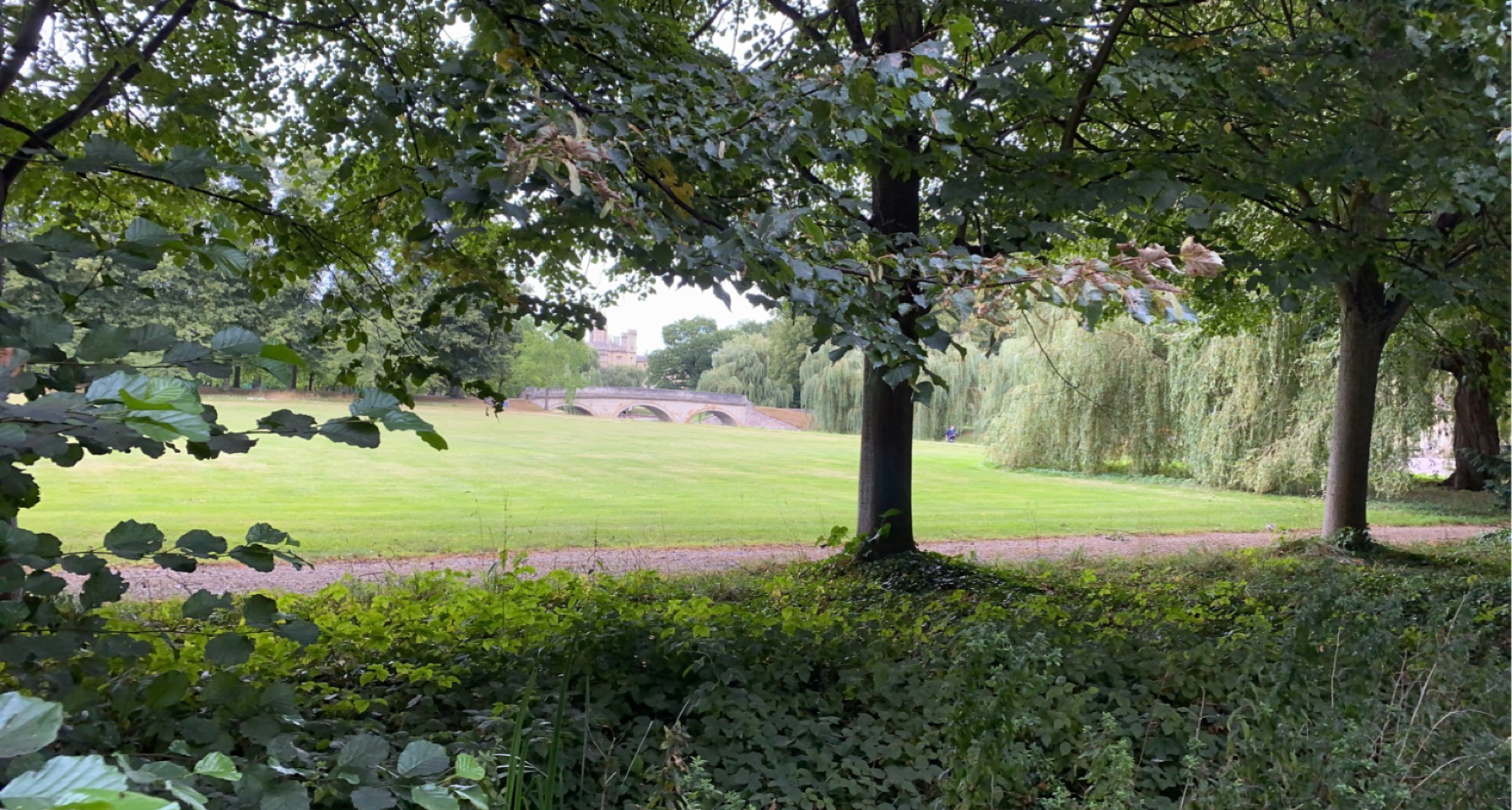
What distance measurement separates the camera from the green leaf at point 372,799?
120 centimetres

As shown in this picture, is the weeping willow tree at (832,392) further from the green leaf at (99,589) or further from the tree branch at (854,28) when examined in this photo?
the green leaf at (99,589)

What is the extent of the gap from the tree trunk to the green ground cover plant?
226 centimetres

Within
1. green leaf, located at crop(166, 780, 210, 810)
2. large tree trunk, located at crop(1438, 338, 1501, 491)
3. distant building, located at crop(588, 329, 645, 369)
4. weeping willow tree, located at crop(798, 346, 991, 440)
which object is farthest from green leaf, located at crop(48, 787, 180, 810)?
distant building, located at crop(588, 329, 645, 369)

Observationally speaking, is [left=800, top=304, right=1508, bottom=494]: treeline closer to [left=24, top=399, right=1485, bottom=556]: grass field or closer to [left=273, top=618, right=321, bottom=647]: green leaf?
[left=24, top=399, right=1485, bottom=556]: grass field

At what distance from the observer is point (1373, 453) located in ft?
48.3

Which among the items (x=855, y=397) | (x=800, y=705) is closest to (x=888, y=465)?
(x=800, y=705)

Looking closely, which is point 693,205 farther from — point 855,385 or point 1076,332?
point 855,385

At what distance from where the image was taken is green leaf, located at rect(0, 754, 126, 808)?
2.02 ft

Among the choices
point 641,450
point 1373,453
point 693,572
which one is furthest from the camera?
point 641,450

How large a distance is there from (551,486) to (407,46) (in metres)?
13.3

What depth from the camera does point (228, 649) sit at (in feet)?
5.06

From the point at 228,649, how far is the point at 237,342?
1.92ft

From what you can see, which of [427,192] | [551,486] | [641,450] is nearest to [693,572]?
[427,192]

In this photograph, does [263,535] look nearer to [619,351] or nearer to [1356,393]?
[1356,393]
